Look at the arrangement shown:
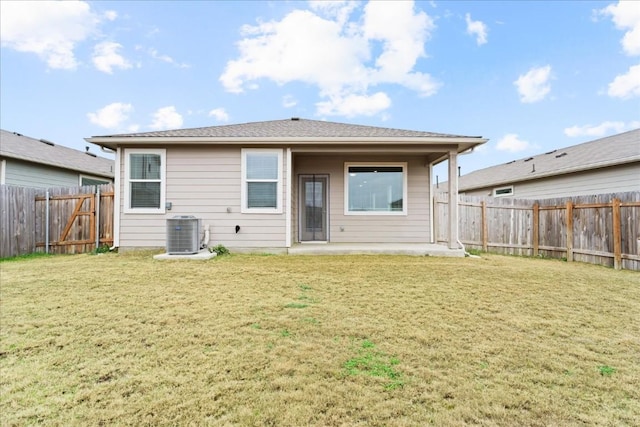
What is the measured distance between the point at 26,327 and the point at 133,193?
5.06m

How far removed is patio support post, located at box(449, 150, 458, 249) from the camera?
24.5ft

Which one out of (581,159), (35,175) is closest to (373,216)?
(581,159)

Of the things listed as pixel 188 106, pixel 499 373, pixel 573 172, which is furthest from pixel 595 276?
pixel 188 106

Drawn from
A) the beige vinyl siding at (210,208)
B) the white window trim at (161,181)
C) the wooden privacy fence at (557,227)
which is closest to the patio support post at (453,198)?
the wooden privacy fence at (557,227)

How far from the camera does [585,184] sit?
402 inches

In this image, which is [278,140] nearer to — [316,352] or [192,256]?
[192,256]

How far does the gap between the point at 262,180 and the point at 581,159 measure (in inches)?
421

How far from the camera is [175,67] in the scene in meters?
12.6

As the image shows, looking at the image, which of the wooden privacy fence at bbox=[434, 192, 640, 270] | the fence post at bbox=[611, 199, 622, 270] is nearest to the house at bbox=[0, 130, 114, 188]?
the wooden privacy fence at bbox=[434, 192, 640, 270]

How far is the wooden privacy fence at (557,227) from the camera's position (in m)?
6.68

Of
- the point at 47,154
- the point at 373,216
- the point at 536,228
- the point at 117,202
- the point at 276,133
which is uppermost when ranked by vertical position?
the point at 47,154

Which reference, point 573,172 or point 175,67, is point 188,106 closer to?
point 175,67

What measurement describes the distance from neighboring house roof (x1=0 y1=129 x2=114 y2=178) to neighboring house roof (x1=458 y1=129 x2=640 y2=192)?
17.2 m

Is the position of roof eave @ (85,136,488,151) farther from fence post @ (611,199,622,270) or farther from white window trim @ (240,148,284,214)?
fence post @ (611,199,622,270)
